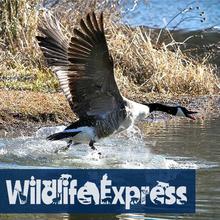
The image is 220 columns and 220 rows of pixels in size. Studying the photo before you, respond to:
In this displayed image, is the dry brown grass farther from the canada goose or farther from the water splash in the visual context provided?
the canada goose

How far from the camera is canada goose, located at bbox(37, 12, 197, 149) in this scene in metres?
Answer: 8.59

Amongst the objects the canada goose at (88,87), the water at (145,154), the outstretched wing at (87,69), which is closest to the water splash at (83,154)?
the water at (145,154)

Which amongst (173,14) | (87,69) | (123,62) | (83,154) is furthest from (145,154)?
(173,14)

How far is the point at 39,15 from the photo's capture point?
51.6 feet

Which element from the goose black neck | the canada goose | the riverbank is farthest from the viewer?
the riverbank

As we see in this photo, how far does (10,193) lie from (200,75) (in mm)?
8035

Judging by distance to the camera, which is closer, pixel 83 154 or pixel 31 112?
pixel 83 154

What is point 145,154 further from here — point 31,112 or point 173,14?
point 173,14

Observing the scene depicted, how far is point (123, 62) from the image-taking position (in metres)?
15.0

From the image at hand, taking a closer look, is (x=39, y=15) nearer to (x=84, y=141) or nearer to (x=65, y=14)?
(x=65, y=14)

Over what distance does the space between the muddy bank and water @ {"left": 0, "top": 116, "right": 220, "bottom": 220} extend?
2.30ft

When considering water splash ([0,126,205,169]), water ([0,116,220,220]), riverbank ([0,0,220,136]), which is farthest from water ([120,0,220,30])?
water splash ([0,126,205,169])

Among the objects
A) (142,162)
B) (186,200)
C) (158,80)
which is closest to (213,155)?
(142,162)

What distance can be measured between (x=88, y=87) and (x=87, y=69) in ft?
1.08
